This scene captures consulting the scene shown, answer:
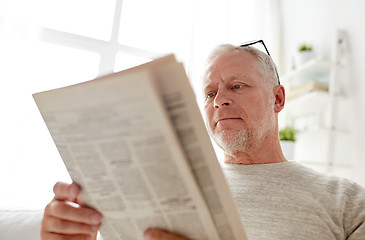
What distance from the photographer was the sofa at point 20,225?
1.10 m

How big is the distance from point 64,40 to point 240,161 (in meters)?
1.49

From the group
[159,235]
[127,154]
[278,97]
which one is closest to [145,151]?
[127,154]

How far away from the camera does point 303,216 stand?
2.87 feet

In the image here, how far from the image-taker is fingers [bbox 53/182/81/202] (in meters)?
0.58

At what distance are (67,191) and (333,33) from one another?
79.5 inches

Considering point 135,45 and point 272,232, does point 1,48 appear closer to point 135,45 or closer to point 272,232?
point 135,45

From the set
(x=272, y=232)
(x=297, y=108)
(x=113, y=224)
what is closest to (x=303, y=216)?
(x=272, y=232)

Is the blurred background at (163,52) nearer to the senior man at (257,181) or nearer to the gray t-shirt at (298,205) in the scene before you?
the senior man at (257,181)

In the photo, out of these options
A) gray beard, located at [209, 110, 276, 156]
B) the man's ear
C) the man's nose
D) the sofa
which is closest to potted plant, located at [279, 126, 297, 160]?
the man's ear

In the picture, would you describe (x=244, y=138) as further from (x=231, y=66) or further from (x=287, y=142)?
(x=287, y=142)

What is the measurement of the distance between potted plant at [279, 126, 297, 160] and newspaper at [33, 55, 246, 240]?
60.0 inches

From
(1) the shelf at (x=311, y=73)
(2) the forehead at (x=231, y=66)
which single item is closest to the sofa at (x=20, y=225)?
(2) the forehead at (x=231, y=66)

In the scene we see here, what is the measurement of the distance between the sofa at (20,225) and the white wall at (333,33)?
1.74 meters

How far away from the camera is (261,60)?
1180 mm
